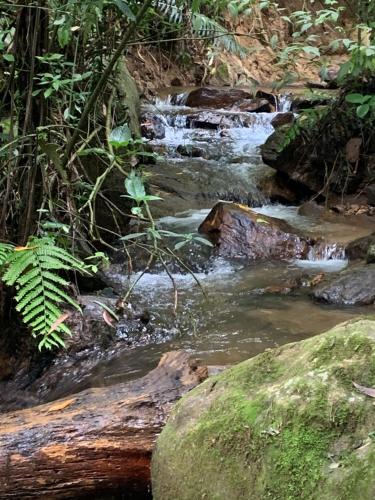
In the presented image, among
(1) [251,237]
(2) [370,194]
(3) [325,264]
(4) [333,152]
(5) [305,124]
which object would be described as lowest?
(3) [325,264]

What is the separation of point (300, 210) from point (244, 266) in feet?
7.38

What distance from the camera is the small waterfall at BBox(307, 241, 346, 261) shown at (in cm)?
604

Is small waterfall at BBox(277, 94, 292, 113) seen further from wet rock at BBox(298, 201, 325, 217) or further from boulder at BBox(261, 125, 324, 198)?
wet rock at BBox(298, 201, 325, 217)

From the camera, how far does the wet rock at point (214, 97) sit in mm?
12906

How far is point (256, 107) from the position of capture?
12.3 m

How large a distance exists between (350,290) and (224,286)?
112 cm

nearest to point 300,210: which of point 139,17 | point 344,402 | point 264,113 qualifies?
point 264,113

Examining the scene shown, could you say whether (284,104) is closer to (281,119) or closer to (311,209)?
(281,119)

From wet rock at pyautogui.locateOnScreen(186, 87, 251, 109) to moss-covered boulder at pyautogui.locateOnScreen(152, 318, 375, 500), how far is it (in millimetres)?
11722

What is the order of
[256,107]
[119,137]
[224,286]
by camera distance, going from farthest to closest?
[256,107], [224,286], [119,137]

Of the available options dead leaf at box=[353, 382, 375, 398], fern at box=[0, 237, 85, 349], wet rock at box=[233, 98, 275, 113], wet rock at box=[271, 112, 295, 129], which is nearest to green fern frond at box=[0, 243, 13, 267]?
fern at box=[0, 237, 85, 349]

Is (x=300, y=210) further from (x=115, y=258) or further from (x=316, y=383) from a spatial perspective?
(x=316, y=383)

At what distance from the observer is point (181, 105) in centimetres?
1334

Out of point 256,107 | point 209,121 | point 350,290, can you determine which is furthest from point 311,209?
point 256,107
